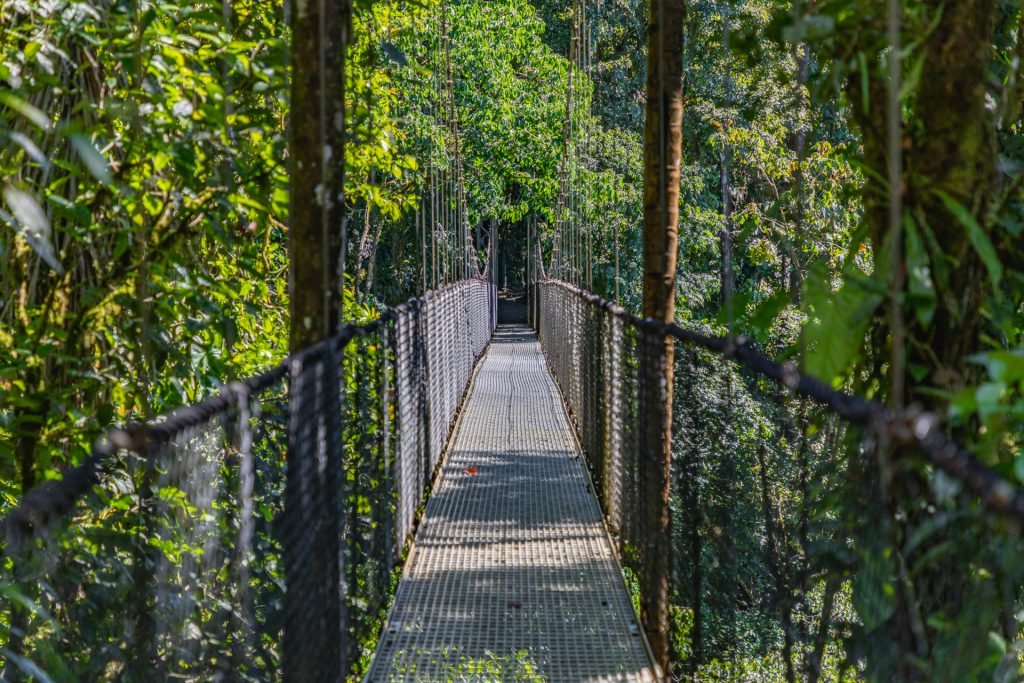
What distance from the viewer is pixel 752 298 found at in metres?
2.62

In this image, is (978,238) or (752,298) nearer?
(978,238)

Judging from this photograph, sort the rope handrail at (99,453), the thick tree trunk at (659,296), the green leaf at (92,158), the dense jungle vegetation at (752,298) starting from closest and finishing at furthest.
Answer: the green leaf at (92,158) < the rope handrail at (99,453) < the dense jungle vegetation at (752,298) < the thick tree trunk at (659,296)

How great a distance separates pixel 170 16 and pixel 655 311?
2.17m

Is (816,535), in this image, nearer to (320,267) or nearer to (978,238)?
(978,238)

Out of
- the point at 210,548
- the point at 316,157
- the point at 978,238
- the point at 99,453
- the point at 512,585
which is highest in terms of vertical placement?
the point at 316,157

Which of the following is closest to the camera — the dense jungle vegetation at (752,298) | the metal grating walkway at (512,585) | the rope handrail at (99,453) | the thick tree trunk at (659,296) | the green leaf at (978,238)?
the rope handrail at (99,453)

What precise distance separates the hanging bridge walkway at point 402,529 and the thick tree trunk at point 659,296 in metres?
0.02

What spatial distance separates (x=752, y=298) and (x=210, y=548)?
1.41 metres

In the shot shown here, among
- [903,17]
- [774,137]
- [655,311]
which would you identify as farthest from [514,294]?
[903,17]

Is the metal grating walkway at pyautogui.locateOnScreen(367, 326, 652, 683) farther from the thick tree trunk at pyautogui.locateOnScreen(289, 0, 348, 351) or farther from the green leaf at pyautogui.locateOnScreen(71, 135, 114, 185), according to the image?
the green leaf at pyautogui.locateOnScreen(71, 135, 114, 185)

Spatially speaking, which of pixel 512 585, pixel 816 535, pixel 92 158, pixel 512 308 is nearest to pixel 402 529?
pixel 512 585

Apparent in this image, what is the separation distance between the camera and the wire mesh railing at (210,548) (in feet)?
4.36

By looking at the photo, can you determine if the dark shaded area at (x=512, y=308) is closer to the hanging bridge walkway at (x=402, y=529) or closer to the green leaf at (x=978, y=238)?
the hanging bridge walkway at (x=402, y=529)

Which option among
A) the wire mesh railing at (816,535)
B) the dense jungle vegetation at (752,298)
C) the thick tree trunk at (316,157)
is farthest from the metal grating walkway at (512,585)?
the thick tree trunk at (316,157)
